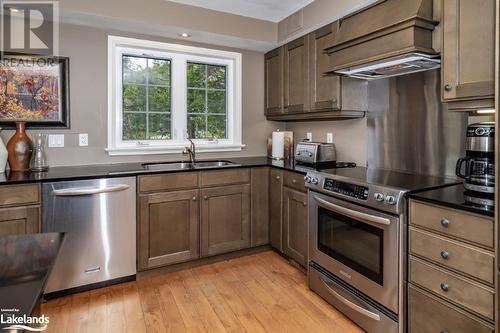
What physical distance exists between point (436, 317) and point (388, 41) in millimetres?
1625

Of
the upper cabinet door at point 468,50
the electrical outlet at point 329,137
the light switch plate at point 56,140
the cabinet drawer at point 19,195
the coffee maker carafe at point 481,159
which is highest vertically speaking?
the upper cabinet door at point 468,50

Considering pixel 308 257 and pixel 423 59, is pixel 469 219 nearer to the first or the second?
pixel 423 59

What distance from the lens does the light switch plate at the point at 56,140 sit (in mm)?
2857

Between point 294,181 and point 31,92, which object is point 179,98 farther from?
point 294,181

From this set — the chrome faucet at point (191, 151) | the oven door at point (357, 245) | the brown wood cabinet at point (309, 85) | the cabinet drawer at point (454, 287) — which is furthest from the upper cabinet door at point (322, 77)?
the cabinet drawer at point (454, 287)

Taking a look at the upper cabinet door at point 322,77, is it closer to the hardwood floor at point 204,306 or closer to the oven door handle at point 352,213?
Answer: the oven door handle at point 352,213

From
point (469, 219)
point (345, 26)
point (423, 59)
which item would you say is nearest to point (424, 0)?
point (423, 59)

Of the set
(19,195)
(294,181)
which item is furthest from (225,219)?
(19,195)

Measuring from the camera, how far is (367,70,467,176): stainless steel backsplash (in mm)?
2215

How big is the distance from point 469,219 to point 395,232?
1.31 ft

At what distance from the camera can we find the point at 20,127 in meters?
2.63

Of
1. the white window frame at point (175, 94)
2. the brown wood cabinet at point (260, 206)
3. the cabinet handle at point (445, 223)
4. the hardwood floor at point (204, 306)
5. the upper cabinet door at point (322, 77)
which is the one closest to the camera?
the cabinet handle at point (445, 223)

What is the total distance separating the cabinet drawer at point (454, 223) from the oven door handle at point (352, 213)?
0.16 meters

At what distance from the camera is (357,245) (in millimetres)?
2096
